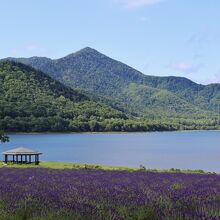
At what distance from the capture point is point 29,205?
27.6 ft

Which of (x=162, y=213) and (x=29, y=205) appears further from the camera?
(x=29, y=205)

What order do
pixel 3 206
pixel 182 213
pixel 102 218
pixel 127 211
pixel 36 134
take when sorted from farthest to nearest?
pixel 36 134 → pixel 3 206 → pixel 127 211 → pixel 182 213 → pixel 102 218

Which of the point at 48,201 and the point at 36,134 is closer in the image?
the point at 48,201

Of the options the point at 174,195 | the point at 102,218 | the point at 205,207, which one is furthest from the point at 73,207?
the point at 174,195

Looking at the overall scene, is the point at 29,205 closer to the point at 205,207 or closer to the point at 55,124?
the point at 205,207

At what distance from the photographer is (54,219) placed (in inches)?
277

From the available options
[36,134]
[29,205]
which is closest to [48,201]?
[29,205]

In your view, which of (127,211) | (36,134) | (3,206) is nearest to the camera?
(127,211)

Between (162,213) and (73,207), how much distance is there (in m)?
1.62

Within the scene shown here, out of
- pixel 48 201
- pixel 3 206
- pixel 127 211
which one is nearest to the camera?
pixel 127 211

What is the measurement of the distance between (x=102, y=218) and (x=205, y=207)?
2.04m

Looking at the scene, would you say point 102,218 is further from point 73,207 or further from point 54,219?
point 73,207

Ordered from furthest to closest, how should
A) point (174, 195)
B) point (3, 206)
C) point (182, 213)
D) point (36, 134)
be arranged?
1. point (36, 134)
2. point (174, 195)
3. point (3, 206)
4. point (182, 213)

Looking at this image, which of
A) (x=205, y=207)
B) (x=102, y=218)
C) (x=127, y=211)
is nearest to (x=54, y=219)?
(x=102, y=218)
